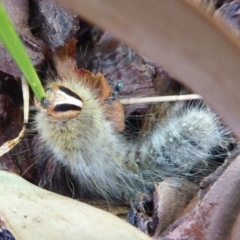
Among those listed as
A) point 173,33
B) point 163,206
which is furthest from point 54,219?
point 173,33

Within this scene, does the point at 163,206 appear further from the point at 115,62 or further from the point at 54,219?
the point at 115,62

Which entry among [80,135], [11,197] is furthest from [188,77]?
[80,135]

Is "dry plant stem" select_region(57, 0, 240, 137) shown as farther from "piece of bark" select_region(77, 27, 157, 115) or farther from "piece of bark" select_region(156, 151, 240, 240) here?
"piece of bark" select_region(77, 27, 157, 115)

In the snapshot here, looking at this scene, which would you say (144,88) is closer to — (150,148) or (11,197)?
(150,148)

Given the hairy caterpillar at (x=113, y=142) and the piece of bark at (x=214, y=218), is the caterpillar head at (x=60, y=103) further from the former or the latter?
the piece of bark at (x=214, y=218)

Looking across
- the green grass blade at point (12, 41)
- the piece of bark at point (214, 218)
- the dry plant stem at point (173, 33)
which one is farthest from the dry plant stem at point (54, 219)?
the dry plant stem at point (173, 33)
